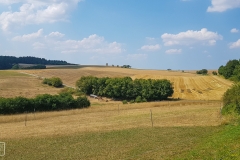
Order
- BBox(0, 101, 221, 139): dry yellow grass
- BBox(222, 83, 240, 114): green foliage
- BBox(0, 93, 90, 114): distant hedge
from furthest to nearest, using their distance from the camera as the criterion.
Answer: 1. BBox(0, 93, 90, 114): distant hedge
2. BBox(222, 83, 240, 114): green foliage
3. BBox(0, 101, 221, 139): dry yellow grass

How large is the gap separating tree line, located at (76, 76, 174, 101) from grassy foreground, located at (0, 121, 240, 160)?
56411 millimetres

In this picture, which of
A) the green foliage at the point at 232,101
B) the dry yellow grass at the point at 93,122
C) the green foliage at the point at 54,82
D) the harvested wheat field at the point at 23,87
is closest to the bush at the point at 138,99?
the dry yellow grass at the point at 93,122

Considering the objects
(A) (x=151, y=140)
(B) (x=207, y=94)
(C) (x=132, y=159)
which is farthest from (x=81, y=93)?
(C) (x=132, y=159)

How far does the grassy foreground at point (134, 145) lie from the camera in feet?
62.1

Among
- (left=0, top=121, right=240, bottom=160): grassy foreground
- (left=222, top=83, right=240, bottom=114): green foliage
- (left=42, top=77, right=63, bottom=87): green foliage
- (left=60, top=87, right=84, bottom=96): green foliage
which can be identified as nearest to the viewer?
(left=0, top=121, right=240, bottom=160): grassy foreground

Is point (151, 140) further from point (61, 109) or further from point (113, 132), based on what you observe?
point (61, 109)

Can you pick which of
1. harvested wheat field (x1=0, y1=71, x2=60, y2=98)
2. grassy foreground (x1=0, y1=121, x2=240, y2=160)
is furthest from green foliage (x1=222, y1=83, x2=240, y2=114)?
harvested wheat field (x1=0, y1=71, x2=60, y2=98)

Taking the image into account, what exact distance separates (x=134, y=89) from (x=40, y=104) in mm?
33779

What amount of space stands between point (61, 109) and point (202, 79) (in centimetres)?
6649

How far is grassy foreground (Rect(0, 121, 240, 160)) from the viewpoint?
18.9 meters

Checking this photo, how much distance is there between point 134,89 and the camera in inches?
3469

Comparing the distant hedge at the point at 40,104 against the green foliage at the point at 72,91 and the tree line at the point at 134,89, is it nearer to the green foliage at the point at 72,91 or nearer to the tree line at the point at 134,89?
the tree line at the point at 134,89

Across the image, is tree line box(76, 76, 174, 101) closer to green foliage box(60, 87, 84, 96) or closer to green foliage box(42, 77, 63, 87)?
green foliage box(60, 87, 84, 96)

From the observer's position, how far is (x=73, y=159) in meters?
19.0
